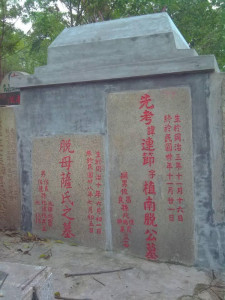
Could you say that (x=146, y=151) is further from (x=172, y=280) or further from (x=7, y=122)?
(x=7, y=122)

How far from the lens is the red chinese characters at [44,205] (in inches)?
171

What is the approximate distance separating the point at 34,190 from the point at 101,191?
1.11 meters

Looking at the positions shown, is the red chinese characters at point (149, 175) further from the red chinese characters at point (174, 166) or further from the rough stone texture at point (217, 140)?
the rough stone texture at point (217, 140)

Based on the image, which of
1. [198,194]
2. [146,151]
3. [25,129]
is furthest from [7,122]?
[198,194]

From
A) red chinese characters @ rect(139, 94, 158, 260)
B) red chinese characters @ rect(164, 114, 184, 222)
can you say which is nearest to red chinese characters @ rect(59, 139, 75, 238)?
red chinese characters @ rect(139, 94, 158, 260)

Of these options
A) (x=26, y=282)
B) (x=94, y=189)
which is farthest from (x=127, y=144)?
(x=26, y=282)

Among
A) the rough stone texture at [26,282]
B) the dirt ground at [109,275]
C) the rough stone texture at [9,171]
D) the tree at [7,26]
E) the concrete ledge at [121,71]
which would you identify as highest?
the tree at [7,26]

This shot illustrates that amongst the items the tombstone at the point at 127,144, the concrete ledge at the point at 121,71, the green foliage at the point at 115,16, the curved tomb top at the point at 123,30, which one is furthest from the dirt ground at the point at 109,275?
the green foliage at the point at 115,16

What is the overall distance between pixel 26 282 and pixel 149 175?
2158 mm

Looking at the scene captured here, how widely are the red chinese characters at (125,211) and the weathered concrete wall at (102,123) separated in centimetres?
18

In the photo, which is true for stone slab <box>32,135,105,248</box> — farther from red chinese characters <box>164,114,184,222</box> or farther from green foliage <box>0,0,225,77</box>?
green foliage <box>0,0,225,77</box>

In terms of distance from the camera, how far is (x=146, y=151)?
12.4 feet

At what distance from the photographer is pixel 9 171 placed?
461 centimetres

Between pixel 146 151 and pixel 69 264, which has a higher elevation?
pixel 146 151
